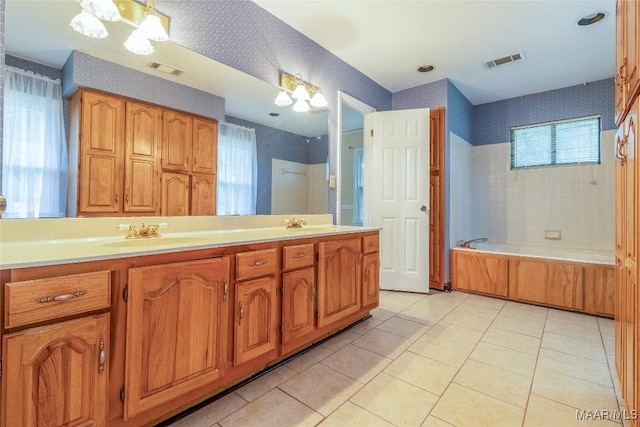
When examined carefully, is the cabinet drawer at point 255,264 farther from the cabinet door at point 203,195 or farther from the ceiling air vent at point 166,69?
the ceiling air vent at point 166,69

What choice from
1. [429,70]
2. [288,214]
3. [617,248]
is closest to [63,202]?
[288,214]

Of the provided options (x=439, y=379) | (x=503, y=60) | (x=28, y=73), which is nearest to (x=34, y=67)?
(x=28, y=73)

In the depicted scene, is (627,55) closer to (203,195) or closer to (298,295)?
(298,295)

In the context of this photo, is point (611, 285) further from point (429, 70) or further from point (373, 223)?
point (429, 70)

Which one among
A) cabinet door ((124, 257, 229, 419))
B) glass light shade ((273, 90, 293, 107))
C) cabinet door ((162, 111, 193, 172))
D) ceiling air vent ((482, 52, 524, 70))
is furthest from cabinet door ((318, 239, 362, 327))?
ceiling air vent ((482, 52, 524, 70))

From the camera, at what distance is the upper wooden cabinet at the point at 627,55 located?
1.06 metres

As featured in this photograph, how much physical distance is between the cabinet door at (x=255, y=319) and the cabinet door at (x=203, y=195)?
0.64 m

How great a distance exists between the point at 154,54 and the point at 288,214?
1.38 m

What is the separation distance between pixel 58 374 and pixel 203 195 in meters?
1.12

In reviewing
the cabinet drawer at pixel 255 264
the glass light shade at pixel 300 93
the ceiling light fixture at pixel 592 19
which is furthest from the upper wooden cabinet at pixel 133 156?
the ceiling light fixture at pixel 592 19

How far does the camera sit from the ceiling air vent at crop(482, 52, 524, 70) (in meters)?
2.89

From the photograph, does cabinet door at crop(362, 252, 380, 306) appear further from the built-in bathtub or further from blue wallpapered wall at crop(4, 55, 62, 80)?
blue wallpapered wall at crop(4, 55, 62, 80)

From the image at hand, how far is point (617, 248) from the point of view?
155 centimetres

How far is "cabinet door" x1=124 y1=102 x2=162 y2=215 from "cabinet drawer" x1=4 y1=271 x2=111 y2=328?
0.64 meters
